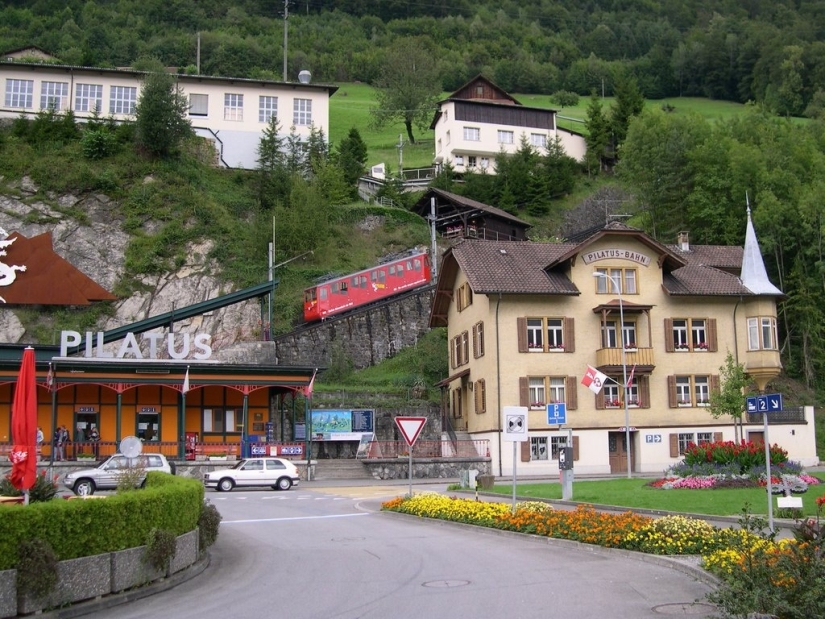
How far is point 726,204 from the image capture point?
6269 centimetres

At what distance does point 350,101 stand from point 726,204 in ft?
260

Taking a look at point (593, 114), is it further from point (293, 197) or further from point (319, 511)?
point (319, 511)

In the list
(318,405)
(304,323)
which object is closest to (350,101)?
(304,323)

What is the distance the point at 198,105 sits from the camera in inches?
2825

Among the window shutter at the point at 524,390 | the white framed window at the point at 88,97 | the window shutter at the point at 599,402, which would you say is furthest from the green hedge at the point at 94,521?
the white framed window at the point at 88,97

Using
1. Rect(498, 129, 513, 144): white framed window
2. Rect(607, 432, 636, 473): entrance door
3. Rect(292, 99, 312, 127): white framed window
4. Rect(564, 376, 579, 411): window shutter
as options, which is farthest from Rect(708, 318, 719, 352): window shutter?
Rect(498, 129, 513, 144): white framed window

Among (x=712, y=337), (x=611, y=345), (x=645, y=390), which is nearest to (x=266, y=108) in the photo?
(x=611, y=345)

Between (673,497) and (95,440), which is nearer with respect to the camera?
(673,497)

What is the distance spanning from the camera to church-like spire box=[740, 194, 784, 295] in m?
46.7

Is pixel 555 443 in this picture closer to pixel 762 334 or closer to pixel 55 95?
pixel 762 334

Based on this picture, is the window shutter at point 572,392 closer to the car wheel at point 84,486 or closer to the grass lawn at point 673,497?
the grass lawn at point 673,497

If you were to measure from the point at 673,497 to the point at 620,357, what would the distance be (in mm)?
19473

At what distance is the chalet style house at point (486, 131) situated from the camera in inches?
3398

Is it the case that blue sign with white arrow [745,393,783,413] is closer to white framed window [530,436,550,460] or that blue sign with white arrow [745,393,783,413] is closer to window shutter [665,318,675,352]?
white framed window [530,436,550,460]
